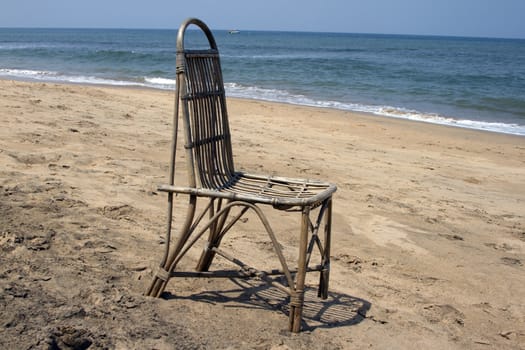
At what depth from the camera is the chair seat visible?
2.60m

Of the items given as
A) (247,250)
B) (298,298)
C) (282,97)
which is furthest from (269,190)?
(282,97)

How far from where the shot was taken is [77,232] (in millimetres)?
3355

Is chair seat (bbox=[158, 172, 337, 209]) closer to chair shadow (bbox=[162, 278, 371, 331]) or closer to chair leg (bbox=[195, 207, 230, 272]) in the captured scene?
chair leg (bbox=[195, 207, 230, 272])

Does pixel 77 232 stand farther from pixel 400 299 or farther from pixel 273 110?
pixel 273 110

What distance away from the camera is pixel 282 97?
48.7ft

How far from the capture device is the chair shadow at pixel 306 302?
2.85 metres

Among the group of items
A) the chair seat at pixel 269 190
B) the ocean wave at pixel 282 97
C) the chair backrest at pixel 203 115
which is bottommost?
the ocean wave at pixel 282 97

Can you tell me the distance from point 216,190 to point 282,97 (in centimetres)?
1221

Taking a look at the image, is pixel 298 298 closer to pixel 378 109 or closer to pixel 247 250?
pixel 247 250

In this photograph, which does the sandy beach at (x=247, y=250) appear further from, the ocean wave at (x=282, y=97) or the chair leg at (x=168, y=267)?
the ocean wave at (x=282, y=97)

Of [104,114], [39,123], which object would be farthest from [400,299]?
[104,114]

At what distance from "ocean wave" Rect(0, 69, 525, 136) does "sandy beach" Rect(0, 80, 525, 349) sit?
4.48m

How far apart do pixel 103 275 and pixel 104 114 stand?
5512 mm

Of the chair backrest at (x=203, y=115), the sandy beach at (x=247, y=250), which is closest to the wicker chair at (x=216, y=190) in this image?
the chair backrest at (x=203, y=115)
